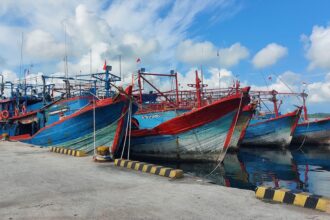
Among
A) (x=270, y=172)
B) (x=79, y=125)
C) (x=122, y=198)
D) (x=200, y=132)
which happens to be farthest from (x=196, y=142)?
(x=122, y=198)

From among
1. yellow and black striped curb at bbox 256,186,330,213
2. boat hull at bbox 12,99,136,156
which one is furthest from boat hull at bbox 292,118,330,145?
yellow and black striped curb at bbox 256,186,330,213

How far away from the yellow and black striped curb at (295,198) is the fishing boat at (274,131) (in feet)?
58.8

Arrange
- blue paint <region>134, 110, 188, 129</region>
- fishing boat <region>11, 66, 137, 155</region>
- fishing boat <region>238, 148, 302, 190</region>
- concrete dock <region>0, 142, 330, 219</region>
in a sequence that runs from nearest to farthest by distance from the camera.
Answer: concrete dock <region>0, 142, 330, 219</region>, fishing boat <region>238, 148, 302, 190</region>, fishing boat <region>11, 66, 137, 155</region>, blue paint <region>134, 110, 188, 129</region>

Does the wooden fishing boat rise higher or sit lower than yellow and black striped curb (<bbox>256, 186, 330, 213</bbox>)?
higher

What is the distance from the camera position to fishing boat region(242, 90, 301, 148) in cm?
2306

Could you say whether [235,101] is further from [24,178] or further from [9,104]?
[9,104]

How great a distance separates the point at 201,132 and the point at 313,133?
14.0 meters

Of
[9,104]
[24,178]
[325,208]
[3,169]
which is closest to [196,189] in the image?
[325,208]

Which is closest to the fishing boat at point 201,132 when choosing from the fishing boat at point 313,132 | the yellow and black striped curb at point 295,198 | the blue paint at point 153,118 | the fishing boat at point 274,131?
the blue paint at point 153,118

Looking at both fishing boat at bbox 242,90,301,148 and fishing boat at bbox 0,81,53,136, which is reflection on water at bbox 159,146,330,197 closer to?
fishing boat at bbox 242,90,301,148

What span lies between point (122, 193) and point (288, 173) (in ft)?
28.5

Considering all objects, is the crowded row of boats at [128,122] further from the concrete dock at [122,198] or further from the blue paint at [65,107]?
the concrete dock at [122,198]

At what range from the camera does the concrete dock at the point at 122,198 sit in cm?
523

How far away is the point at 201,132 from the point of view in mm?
14727
